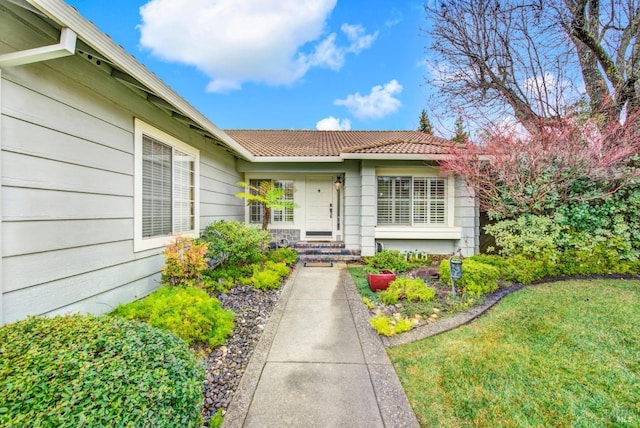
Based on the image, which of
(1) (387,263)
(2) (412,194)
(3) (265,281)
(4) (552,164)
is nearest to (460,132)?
(2) (412,194)

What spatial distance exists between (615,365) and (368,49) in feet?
38.3

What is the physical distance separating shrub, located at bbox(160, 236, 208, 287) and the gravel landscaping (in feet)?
2.32

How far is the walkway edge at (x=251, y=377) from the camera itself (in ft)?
7.07

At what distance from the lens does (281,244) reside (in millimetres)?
8711

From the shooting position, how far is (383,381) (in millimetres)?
2619

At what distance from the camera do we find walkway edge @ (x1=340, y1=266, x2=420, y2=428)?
217cm

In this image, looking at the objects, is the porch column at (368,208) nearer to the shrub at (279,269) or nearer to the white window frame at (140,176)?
the shrub at (279,269)

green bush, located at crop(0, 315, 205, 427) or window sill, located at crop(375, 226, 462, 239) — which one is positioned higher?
window sill, located at crop(375, 226, 462, 239)

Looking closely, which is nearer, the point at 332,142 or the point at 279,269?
the point at 279,269

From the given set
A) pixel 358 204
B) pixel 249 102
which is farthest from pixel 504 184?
pixel 249 102

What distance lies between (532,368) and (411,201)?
5.80m

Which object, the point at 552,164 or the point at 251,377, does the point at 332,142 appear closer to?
the point at 552,164

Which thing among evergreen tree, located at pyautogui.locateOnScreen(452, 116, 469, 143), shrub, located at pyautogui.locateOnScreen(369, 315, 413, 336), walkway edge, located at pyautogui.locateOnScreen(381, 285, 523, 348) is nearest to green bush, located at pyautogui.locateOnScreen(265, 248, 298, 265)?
shrub, located at pyautogui.locateOnScreen(369, 315, 413, 336)

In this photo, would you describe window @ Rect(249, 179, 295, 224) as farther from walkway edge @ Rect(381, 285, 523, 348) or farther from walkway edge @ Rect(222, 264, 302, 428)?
walkway edge @ Rect(381, 285, 523, 348)
